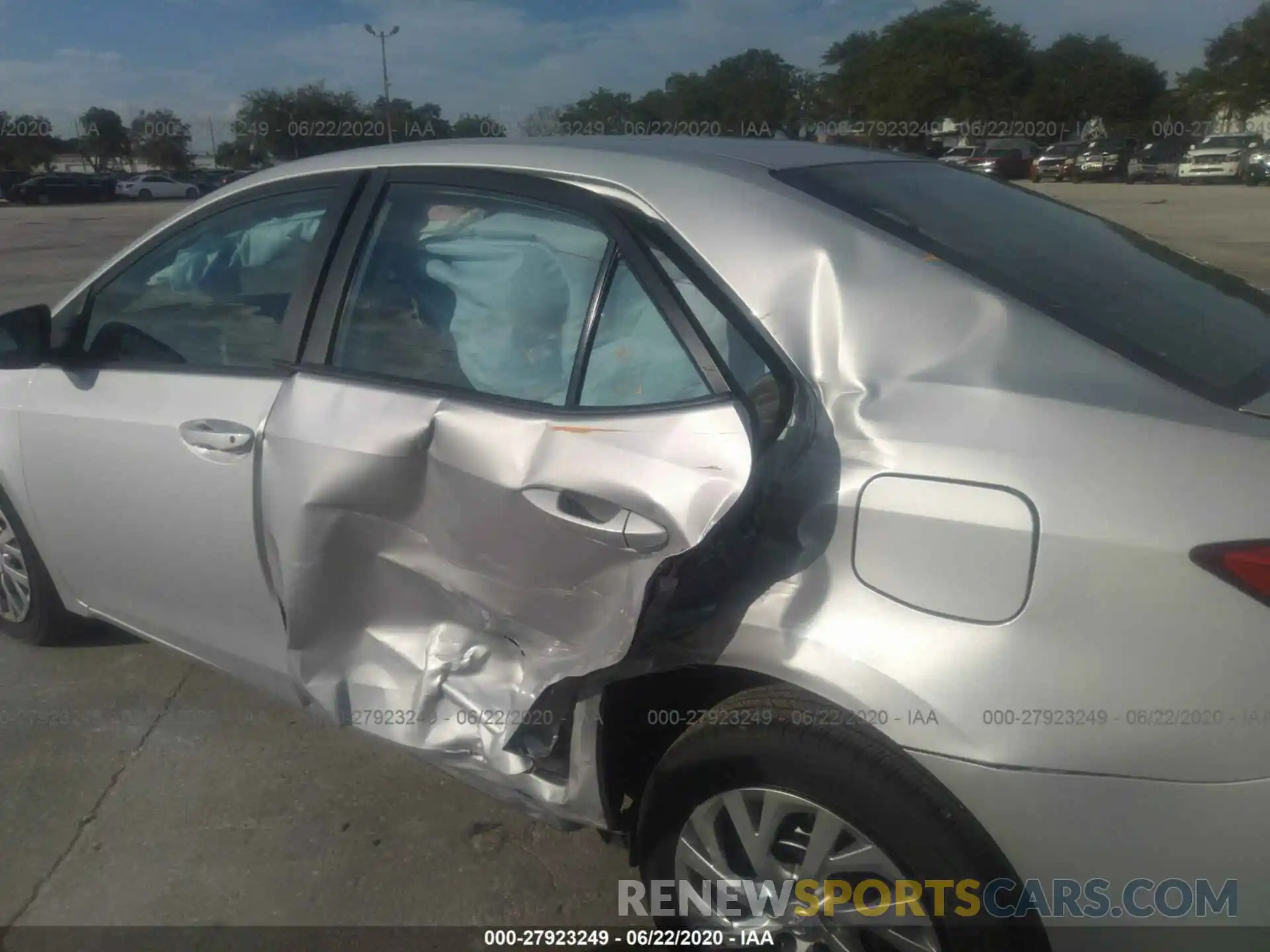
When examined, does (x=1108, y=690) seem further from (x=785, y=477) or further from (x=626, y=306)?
(x=626, y=306)

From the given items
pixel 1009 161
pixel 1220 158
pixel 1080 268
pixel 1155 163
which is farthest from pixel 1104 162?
pixel 1080 268

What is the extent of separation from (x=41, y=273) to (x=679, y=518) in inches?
616

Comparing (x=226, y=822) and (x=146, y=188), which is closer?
(x=226, y=822)

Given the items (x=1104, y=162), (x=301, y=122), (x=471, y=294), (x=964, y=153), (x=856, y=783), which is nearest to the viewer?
(x=856, y=783)

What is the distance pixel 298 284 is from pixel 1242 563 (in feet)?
6.85

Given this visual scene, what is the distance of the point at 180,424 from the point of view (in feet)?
8.55

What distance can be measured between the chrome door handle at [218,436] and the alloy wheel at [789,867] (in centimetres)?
133

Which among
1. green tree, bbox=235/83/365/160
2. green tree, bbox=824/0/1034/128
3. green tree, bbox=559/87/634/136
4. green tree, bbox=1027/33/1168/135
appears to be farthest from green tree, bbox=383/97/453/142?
green tree, bbox=1027/33/1168/135

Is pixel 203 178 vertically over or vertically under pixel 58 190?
over

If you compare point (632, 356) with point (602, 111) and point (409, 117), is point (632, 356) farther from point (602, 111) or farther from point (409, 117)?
point (409, 117)

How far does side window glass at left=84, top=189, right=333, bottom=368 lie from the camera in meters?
2.68

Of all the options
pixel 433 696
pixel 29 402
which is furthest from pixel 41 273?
pixel 433 696

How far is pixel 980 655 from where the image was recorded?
5.28 ft

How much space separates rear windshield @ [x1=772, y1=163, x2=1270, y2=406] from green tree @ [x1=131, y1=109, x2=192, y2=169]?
6043cm
